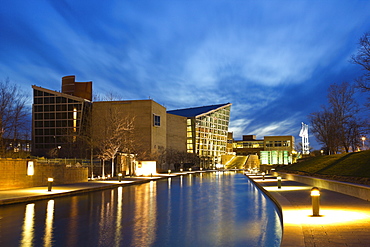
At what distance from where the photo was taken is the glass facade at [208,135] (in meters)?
130

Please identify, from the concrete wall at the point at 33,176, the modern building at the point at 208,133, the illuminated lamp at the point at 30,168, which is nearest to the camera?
the concrete wall at the point at 33,176

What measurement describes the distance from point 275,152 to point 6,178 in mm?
132044

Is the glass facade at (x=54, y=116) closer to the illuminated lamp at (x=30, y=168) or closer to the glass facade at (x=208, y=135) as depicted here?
the glass facade at (x=208, y=135)

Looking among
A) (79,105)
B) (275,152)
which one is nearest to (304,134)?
(275,152)

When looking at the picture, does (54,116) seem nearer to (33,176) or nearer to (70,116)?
(70,116)

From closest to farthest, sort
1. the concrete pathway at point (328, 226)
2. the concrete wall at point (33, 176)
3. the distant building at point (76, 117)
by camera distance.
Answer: the concrete pathway at point (328, 226), the concrete wall at point (33, 176), the distant building at point (76, 117)

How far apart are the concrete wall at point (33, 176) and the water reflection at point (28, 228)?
1126 cm

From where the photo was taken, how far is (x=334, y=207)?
44.2 feet

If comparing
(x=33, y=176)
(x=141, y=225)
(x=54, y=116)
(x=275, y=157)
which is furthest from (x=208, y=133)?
(x=141, y=225)

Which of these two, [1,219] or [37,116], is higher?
[37,116]

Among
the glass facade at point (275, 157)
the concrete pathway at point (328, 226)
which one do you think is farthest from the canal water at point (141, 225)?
the glass facade at point (275, 157)

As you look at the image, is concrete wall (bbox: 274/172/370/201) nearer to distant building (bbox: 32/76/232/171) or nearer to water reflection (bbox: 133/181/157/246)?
water reflection (bbox: 133/181/157/246)

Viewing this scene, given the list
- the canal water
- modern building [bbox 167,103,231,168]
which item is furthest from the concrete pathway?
modern building [bbox 167,103,231,168]

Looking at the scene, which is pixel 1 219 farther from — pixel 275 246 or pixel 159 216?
pixel 275 246
